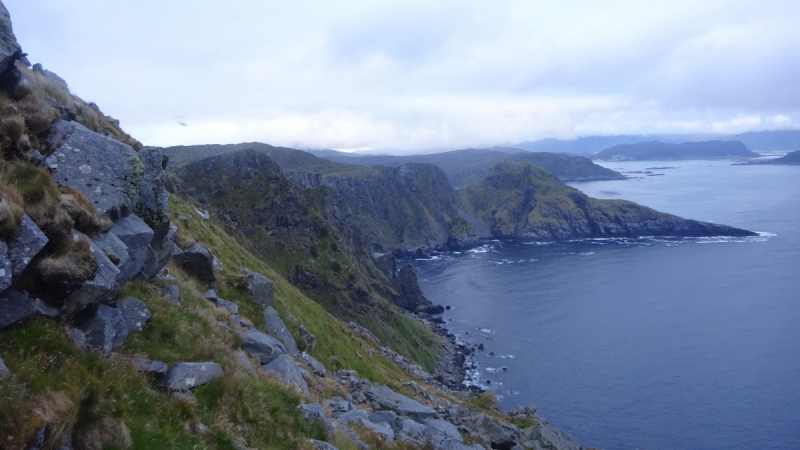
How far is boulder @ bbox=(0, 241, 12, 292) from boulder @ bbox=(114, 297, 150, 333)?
312cm

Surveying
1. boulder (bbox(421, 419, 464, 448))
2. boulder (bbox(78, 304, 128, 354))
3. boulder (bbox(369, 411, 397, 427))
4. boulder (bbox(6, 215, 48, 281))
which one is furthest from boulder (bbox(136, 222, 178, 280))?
boulder (bbox(421, 419, 464, 448))

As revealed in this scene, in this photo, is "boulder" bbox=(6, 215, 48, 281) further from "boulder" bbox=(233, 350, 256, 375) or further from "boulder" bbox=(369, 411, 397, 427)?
"boulder" bbox=(369, 411, 397, 427)

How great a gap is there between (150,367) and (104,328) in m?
1.33

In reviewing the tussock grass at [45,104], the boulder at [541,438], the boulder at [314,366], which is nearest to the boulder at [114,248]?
the tussock grass at [45,104]

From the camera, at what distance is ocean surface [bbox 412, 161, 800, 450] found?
7169cm

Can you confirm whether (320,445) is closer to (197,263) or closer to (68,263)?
(68,263)

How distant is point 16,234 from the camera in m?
9.71

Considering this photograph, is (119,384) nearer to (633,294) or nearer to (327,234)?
(327,234)

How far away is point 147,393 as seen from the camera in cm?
1023

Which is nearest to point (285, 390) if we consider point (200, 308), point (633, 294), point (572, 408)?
point (200, 308)

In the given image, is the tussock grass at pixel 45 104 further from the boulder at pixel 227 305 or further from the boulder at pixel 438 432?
the boulder at pixel 438 432

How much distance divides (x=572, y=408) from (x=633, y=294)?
2773 inches

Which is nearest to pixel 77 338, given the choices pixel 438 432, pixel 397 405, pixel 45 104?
pixel 45 104

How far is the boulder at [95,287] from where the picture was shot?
10.4 meters
